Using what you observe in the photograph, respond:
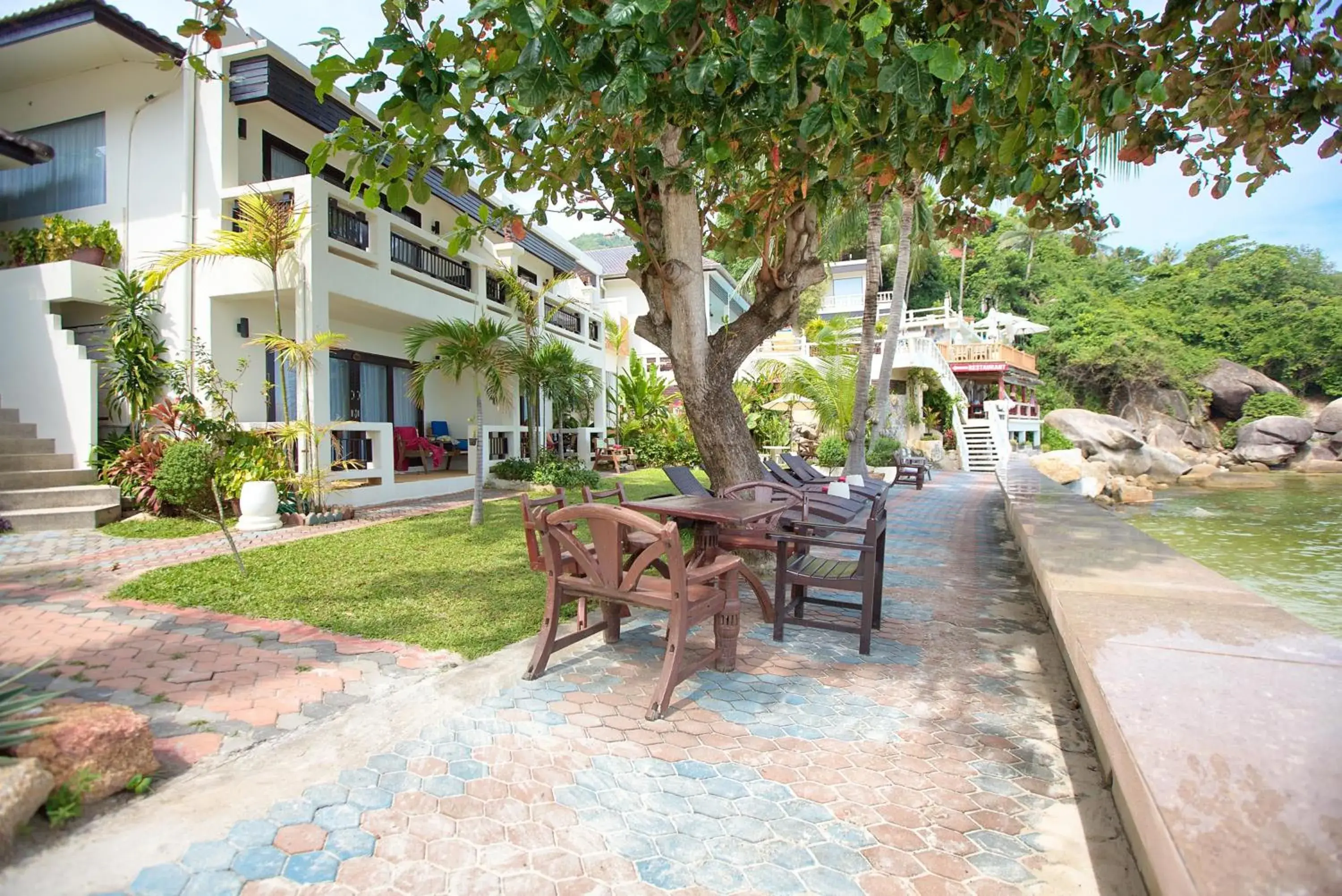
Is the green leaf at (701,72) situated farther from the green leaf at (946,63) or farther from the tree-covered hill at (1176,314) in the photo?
the tree-covered hill at (1176,314)

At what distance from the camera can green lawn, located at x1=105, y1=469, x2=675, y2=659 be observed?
498 centimetres

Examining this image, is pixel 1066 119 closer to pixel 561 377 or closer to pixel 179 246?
pixel 561 377

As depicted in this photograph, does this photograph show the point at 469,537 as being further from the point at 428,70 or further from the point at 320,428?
the point at 428,70

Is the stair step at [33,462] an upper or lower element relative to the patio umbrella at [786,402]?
lower

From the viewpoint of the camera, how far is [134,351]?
9.71m

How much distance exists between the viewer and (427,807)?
266cm

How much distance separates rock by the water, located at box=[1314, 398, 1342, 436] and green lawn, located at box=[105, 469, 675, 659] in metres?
38.0

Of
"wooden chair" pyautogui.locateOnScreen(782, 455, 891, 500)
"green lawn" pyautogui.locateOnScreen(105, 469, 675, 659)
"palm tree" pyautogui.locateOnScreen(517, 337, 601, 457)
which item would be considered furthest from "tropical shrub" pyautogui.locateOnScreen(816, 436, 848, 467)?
"green lawn" pyautogui.locateOnScreen(105, 469, 675, 659)

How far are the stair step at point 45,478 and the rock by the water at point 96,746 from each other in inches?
334

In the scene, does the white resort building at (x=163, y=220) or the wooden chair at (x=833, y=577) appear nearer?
the wooden chair at (x=833, y=577)

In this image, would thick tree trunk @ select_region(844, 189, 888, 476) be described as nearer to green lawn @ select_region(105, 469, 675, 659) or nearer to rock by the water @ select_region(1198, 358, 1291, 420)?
green lawn @ select_region(105, 469, 675, 659)

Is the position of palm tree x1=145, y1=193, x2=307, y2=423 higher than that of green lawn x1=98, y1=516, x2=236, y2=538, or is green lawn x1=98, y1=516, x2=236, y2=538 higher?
palm tree x1=145, y1=193, x2=307, y2=423

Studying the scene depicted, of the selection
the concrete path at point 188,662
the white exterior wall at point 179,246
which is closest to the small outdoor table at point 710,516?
the concrete path at point 188,662

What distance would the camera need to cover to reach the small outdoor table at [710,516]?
4594 millimetres
